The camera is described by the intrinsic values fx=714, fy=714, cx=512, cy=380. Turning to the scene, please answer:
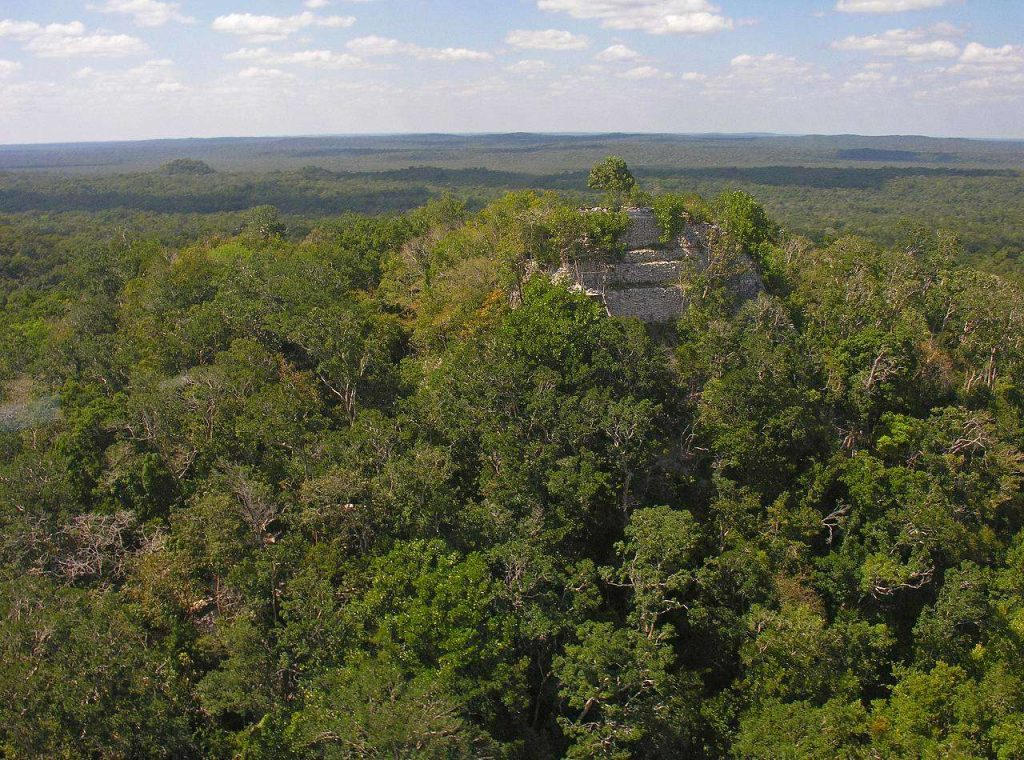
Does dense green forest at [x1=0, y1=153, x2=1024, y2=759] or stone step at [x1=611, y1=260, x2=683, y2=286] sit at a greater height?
stone step at [x1=611, y1=260, x2=683, y2=286]

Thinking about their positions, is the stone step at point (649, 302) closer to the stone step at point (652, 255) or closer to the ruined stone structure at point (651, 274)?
→ the ruined stone structure at point (651, 274)

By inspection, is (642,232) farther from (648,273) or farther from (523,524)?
(523,524)

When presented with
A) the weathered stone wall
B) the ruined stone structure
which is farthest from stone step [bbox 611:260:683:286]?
the weathered stone wall

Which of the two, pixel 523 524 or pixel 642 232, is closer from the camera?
pixel 523 524

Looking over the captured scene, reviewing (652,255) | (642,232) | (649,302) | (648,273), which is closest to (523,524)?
(649,302)

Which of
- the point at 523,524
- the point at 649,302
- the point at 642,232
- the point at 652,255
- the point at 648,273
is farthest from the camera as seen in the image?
the point at 642,232

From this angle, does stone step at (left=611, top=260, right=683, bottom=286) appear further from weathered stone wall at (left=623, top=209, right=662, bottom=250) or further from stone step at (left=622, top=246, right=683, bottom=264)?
weathered stone wall at (left=623, top=209, right=662, bottom=250)
